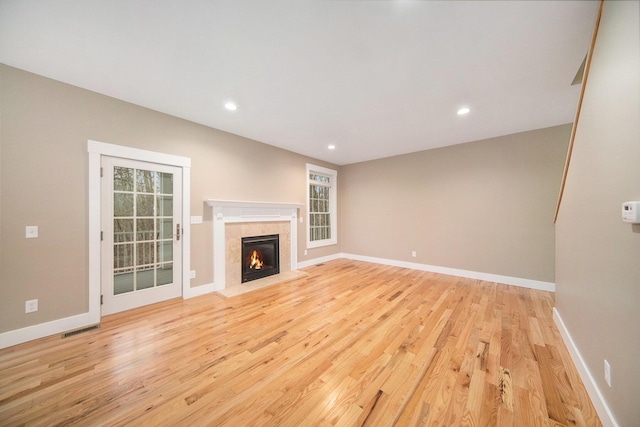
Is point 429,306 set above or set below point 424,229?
below

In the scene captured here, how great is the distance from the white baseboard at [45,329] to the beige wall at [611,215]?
4461 millimetres

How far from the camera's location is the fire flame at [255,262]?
4.12 m

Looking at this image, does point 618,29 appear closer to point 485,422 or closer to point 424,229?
point 485,422

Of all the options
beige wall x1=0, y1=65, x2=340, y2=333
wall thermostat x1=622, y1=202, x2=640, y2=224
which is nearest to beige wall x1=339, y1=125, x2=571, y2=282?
wall thermostat x1=622, y1=202, x2=640, y2=224

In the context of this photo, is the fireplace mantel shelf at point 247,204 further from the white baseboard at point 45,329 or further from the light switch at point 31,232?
the white baseboard at point 45,329

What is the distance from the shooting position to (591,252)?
5.12 feet

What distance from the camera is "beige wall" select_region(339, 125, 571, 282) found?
11.6 feet

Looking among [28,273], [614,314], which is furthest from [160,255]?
[614,314]

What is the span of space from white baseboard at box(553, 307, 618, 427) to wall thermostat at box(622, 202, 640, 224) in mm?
1113

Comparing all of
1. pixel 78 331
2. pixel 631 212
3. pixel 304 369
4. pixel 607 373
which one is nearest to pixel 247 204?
pixel 78 331

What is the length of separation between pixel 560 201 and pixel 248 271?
4.53m

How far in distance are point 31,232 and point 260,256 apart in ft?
9.39

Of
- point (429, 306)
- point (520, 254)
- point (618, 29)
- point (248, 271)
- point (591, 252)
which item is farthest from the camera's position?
point (248, 271)

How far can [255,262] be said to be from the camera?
13.7ft
